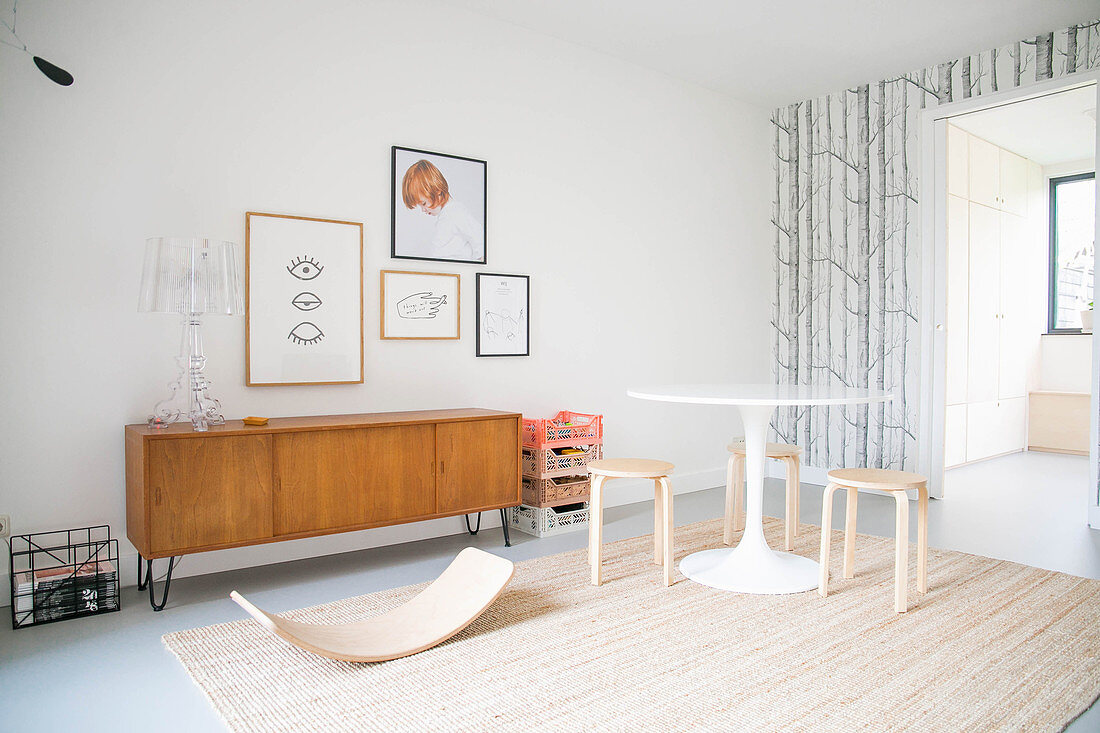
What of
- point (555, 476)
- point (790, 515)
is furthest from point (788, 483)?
point (555, 476)

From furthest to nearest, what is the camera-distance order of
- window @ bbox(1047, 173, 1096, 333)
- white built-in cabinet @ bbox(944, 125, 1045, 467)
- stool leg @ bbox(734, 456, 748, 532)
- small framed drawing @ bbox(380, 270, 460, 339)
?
window @ bbox(1047, 173, 1096, 333) → white built-in cabinet @ bbox(944, 125, 1045, 467) → small framed drawing @ bbox(380, 270, 460, 339) → stool leg @ bbox(734, 456, 748, 532)

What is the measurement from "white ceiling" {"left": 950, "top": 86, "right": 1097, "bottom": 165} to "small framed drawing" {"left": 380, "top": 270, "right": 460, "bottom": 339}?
354cm

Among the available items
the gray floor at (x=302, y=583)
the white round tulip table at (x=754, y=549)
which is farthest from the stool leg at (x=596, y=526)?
the gray floor at (x=302, y=583)

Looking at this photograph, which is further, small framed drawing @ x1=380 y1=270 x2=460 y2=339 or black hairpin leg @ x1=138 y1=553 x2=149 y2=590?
small framed drawing @ x1=380 y1=270 x2=460 y2=339

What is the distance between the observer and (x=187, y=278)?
8.96ft

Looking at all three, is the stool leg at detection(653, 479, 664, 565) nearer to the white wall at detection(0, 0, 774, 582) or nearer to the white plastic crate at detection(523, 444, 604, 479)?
the white plastic crate at detection(523, 444, 604, 479)

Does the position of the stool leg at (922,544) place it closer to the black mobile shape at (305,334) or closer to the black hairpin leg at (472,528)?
the black hairpin leg at (472,528)

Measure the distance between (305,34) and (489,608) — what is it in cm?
266

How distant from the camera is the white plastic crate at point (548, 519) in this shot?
3754 millimetres

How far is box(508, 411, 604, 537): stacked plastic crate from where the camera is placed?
3.75 metres

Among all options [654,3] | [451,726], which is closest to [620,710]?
[451,726]

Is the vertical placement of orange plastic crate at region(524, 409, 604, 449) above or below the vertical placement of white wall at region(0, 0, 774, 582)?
below

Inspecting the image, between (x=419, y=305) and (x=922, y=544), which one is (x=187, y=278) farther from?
(x=922, y=544)

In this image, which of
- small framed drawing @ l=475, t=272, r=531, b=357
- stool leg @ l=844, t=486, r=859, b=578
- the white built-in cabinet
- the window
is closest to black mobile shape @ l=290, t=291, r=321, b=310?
small framed drawing @ l=475, t=272, r=531, b=357
